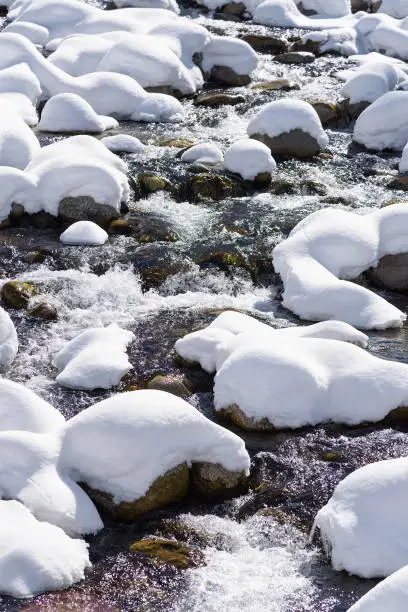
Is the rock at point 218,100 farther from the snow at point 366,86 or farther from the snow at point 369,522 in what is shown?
the snow at point 369,522

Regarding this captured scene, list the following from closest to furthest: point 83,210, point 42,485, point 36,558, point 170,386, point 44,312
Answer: point 36,558 < point 42,485 < point 170,386 < point 44,312 < point 83,210

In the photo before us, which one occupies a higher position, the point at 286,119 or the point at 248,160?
the point at 286,119

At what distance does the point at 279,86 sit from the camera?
1564 cm

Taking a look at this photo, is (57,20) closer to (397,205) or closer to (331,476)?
(397,205)

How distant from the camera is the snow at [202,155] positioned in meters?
12.1

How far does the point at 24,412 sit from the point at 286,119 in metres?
7.50

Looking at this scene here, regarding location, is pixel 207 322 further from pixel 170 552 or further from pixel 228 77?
pixel 228 77

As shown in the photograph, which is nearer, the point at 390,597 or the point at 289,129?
the point at 390,597

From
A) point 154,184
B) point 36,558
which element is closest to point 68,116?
point 154,184

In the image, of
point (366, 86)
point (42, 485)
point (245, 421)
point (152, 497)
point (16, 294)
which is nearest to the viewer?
point (42, 485)

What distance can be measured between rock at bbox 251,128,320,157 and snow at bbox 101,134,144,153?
1.76 meters

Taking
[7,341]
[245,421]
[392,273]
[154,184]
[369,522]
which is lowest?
[154,184]

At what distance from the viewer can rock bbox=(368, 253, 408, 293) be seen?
956cm

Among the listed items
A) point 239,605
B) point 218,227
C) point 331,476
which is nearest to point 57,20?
point 218,227
